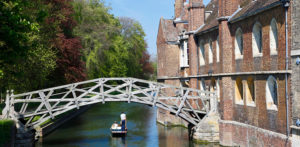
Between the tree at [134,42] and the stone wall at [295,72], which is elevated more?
the tree at [134,42]

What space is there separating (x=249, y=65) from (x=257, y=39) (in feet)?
4.19

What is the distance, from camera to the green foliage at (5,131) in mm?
17344

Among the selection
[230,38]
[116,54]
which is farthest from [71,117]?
[230,38]

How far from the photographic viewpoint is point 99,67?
167 feet

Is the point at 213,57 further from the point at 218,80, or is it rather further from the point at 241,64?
the point at 241,64

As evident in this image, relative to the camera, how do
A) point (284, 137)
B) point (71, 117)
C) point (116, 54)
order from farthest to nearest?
point (116, 54), point (71, 117), point (284, 137)

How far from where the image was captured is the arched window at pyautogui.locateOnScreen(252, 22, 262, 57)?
17984mm

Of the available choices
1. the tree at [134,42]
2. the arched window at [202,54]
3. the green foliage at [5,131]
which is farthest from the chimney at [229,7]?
the tree at [134,42]

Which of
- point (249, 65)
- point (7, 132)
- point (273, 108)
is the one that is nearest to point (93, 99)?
point (7, 132)

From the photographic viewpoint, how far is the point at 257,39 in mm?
18172

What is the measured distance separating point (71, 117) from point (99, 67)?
13519 mm

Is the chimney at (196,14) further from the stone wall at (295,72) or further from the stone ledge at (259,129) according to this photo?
the stone wall at (295,72)

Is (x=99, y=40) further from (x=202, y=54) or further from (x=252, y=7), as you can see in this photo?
(x=252, y=7)

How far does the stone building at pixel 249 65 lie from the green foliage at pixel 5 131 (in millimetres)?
10569
